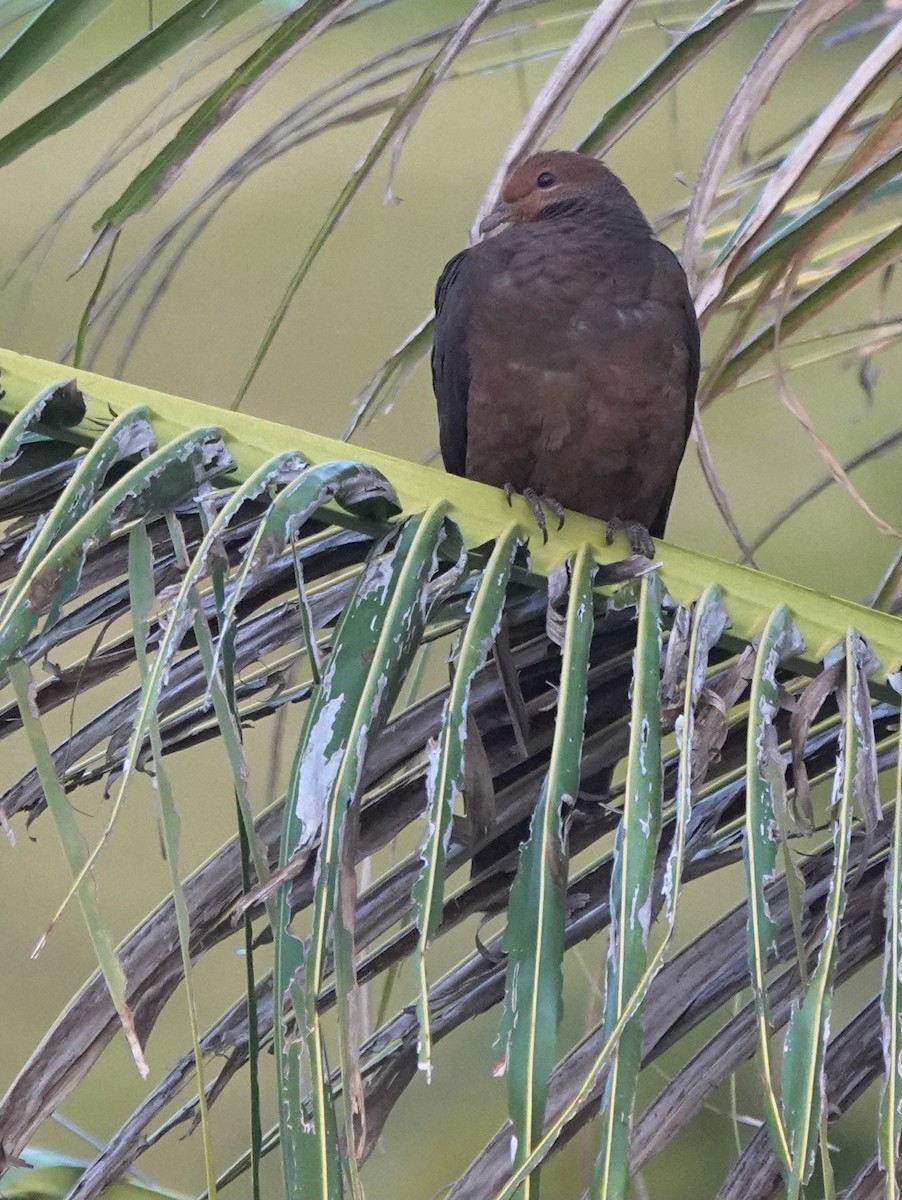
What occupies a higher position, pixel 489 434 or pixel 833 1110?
pixel 489 434

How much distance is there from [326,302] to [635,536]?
184 centimetres

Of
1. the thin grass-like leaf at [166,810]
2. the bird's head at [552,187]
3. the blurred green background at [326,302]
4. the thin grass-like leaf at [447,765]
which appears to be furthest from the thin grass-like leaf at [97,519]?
the blurred green background at [326,302]

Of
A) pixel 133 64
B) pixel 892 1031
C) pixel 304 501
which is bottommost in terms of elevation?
pixel 892 1031

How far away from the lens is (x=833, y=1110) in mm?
728

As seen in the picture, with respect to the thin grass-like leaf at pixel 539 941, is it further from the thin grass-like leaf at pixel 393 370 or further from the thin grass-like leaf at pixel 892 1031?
the thin grass-like leaf at pixel 393 370

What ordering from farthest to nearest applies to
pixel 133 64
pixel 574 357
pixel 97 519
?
pixel 574 357, pixel 133 64, pixel 97 519

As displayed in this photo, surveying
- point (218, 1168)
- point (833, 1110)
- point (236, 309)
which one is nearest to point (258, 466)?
point (833, 1110)

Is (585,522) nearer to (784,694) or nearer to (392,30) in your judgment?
(784,694)

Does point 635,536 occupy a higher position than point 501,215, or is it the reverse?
point 501,215

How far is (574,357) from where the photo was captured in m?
1.21

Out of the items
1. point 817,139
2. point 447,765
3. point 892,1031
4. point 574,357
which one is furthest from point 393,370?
point 892,1031

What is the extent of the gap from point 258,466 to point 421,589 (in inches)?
5.6

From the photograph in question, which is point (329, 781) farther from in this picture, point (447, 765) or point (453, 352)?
point (453, 352)

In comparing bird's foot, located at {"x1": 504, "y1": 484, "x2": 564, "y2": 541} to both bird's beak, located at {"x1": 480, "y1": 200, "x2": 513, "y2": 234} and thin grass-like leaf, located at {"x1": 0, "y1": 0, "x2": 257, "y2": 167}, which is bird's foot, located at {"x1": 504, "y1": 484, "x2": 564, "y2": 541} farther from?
bird's beak, located at {"x1": 480, "y1": 200, "x2": 513, "y2": 234}
